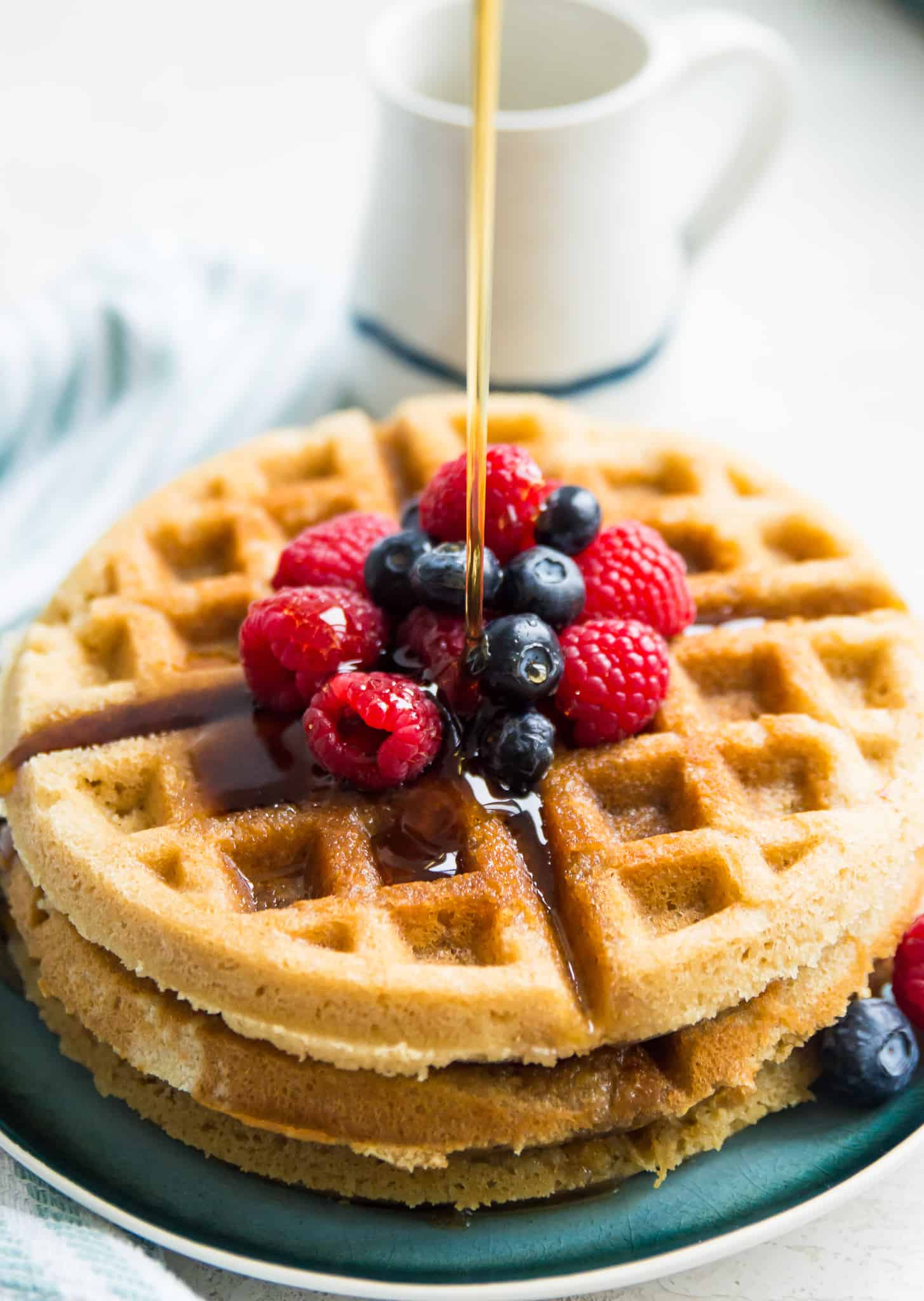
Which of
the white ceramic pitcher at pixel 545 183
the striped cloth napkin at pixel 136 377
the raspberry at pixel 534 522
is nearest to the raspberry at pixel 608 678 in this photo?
the raspberry at pixel 534 522

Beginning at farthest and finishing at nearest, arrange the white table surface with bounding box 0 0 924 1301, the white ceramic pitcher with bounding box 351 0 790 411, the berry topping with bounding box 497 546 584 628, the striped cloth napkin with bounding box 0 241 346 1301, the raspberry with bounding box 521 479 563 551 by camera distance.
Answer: the white table surface with bounding box 0 0 924 1301
the striped cloth napkin with bounding box 0 241 346 1301
the white ceramic pitcher with bounding box 351 0 790 411
the raspberry with bounding box 521 479 563 551
the berry topping with bounding box 497 546 584 628

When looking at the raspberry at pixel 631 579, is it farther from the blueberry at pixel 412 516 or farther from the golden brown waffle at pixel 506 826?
the blueberry at pixel 412 516

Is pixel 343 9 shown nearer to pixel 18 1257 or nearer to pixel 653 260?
pixel 653 260

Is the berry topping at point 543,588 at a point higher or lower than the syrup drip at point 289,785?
higher

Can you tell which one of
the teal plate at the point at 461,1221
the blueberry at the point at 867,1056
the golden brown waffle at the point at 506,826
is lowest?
the teal plate at the point at 461,1221

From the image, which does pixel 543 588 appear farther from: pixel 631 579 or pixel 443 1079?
pixel 443 1079

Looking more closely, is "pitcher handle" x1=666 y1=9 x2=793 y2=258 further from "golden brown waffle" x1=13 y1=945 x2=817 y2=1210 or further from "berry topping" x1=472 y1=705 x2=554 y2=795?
"golden brown waffle" x1=13 y1=945 x2=817 y2=1210

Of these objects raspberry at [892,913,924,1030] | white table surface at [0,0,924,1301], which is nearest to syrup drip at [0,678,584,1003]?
raspberry at [892,913,924,1030]
